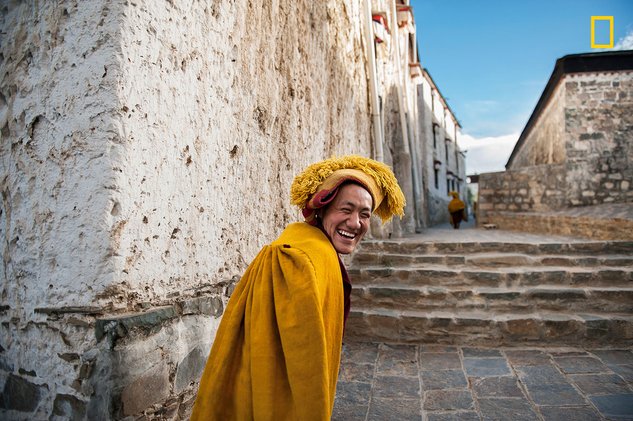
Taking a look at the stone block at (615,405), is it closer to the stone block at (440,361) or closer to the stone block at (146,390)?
the stone block at (440,361)

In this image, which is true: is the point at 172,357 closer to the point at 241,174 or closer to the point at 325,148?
the point at 241,174

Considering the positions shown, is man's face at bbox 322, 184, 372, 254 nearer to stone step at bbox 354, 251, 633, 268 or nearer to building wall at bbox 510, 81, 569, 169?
stone step at bbox 354, 251, 633, 268

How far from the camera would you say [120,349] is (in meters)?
1.47

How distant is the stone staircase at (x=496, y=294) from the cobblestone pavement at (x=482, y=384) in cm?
19

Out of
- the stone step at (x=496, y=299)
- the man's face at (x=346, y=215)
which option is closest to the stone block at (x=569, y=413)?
the stone step at (x=496, y=299)

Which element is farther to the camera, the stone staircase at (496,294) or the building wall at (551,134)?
the building wall at (551,134)

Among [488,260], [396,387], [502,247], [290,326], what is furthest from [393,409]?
[502,247]

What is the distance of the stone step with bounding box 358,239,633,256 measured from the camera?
17.4 ft

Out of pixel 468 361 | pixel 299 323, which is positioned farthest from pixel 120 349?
pixel 468 361

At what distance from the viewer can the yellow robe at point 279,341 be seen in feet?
3.60

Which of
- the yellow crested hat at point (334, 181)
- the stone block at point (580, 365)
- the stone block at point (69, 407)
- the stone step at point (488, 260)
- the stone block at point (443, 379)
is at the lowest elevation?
the stone block at point (580, 365)

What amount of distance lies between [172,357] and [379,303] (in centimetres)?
319

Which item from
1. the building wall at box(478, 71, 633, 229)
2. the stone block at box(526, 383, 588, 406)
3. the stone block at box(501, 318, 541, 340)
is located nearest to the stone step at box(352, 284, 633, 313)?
the stone block at box(501, 318, 541, 340)

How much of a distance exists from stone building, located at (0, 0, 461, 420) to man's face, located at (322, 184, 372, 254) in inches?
34.1
